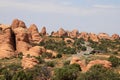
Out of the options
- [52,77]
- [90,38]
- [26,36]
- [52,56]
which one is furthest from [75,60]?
[90,38]

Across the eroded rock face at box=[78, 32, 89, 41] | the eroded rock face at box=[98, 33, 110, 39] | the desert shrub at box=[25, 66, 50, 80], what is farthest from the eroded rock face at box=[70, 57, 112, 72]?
the eroded rock face at box=[98, 33, 110, 39]

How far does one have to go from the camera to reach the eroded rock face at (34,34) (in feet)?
381

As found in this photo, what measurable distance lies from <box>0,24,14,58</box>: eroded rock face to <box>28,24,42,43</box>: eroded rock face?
993 inches

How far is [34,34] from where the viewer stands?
4688 inches

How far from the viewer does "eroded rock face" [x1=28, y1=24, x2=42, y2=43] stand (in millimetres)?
116250

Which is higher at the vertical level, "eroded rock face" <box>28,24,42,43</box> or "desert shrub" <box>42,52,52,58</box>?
"eroded rock face" <box>28,24,42,43</box>

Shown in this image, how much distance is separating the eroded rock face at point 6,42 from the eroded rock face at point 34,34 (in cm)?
2521

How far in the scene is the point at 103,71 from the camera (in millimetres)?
51438

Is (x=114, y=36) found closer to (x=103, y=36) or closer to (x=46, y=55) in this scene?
(x=103, y=36)

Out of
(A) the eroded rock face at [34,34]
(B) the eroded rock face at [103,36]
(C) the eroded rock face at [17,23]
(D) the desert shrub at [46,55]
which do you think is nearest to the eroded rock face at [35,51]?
(D) the desert shrub at [46,55]

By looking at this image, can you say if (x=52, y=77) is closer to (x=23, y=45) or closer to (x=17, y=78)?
(x=17, y=78)

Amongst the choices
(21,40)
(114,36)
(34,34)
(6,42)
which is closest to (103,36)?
(114,36)

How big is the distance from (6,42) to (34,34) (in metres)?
32.6

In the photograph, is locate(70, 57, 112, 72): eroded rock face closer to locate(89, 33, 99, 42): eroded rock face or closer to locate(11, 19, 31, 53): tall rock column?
locate(11, 19, 31, 53): tall rock column
